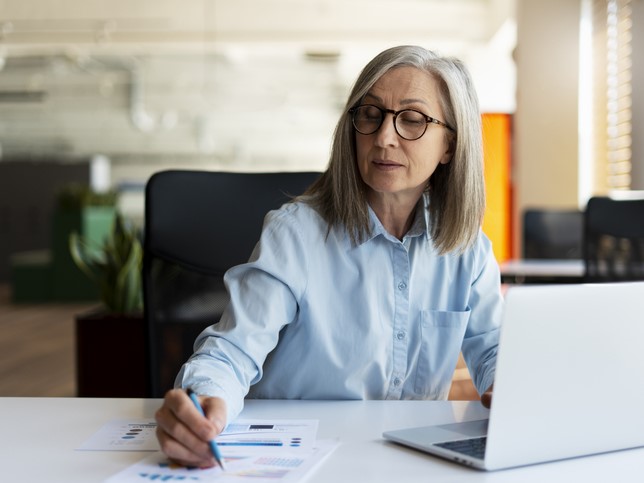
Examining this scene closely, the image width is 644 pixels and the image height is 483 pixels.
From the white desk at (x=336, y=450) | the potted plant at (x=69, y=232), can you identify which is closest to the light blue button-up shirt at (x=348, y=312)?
the white desk at (x=336, y=450)

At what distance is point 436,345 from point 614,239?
6.66 feet

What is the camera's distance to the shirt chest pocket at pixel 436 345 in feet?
4.87

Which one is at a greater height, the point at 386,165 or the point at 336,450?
the point at 386,165

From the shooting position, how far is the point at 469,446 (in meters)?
1.03

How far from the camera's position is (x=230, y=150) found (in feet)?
54.9

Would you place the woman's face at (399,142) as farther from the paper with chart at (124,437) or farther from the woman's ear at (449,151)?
the paper with chart at (124,437)

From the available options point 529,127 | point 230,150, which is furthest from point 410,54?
point 230,150

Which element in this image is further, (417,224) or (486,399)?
(417,224)

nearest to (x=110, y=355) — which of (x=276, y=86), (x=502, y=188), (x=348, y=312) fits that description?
(x=348, y=312)

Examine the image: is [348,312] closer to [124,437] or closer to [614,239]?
[124,437]

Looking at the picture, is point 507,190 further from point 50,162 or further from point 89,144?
point 89,144

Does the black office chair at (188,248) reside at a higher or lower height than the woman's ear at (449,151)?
lower

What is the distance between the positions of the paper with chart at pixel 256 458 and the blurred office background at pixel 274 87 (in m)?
0.82

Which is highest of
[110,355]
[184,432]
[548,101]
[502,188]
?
[548,101]
